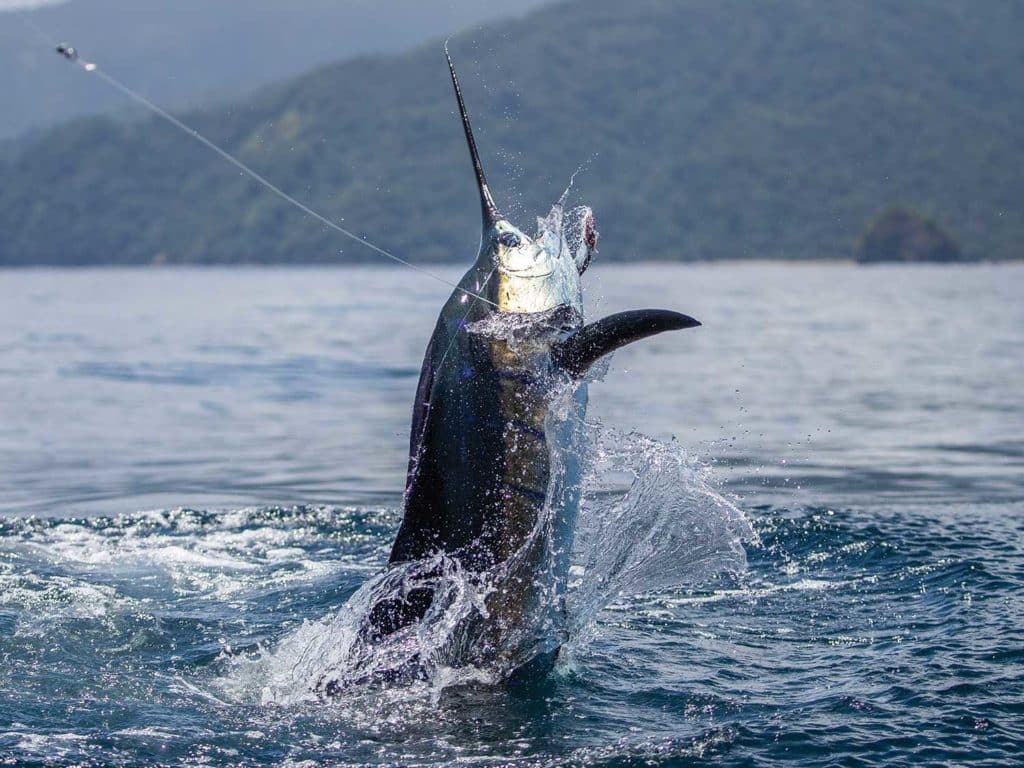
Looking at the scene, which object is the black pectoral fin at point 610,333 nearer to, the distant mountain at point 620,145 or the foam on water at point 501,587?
the foam on water at point 501,587

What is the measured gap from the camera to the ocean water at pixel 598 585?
20.9 ft

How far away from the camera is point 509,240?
6.93m

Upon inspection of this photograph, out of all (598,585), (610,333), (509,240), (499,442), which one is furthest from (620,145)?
(610,333)

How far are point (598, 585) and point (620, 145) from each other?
133820 millimetres

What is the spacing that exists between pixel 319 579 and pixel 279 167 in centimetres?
13573

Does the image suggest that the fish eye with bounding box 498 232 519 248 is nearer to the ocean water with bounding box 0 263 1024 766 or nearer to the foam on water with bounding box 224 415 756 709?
the foam on water with bounding box 224 415 756 709

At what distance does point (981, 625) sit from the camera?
26.3 feet

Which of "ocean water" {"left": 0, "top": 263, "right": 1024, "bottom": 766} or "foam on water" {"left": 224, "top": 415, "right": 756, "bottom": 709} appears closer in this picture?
"ocean water" {"left": 0, "top": 263, "right": 1024, "bottom": 766}

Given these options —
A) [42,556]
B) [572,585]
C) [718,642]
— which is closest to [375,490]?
[42,556]

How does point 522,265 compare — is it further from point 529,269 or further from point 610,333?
point 610,333

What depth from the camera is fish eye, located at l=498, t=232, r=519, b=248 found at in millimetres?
6930

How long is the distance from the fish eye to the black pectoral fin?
0.56m

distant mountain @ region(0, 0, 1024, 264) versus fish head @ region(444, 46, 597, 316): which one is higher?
distant mountain @ region(0, 0, 1024, 264)

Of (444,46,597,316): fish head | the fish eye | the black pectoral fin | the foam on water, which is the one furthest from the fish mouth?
the foam on water
